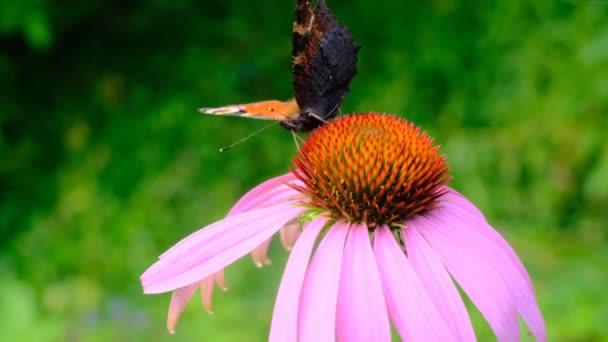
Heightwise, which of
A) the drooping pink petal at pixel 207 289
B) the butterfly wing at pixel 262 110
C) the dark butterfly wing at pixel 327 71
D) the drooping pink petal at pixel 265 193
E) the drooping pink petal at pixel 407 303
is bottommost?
the drooping pink petal at pixel 407 303

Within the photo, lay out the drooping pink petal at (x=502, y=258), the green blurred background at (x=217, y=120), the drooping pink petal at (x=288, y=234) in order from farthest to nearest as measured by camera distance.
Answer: the green blurred background at (x=217, y=120) → the drooping pink petal at (x=288, y=234) → the drooping pink petal at (x=502, y=258)

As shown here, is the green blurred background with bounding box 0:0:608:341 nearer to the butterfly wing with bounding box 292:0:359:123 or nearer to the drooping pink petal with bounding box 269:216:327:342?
the butterfly wing with bounding box 292:0:359:123

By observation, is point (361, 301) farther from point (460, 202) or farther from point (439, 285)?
point (460, 202)

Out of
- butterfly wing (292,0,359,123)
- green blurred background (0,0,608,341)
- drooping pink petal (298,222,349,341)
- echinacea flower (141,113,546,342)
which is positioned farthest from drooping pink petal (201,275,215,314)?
green blurred background (0,0,608,341)

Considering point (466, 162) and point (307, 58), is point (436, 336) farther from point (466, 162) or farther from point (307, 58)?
point (466, 162)

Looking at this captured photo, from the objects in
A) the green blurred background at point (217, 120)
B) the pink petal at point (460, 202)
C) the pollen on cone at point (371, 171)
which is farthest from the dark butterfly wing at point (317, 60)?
the green blurred background at point (217, 120)

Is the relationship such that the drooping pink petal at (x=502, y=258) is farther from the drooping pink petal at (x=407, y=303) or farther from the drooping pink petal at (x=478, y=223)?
the drooping pink petal at (x=407, y=303)

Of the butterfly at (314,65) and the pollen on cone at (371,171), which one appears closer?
the pollen on cone at (371,171)
